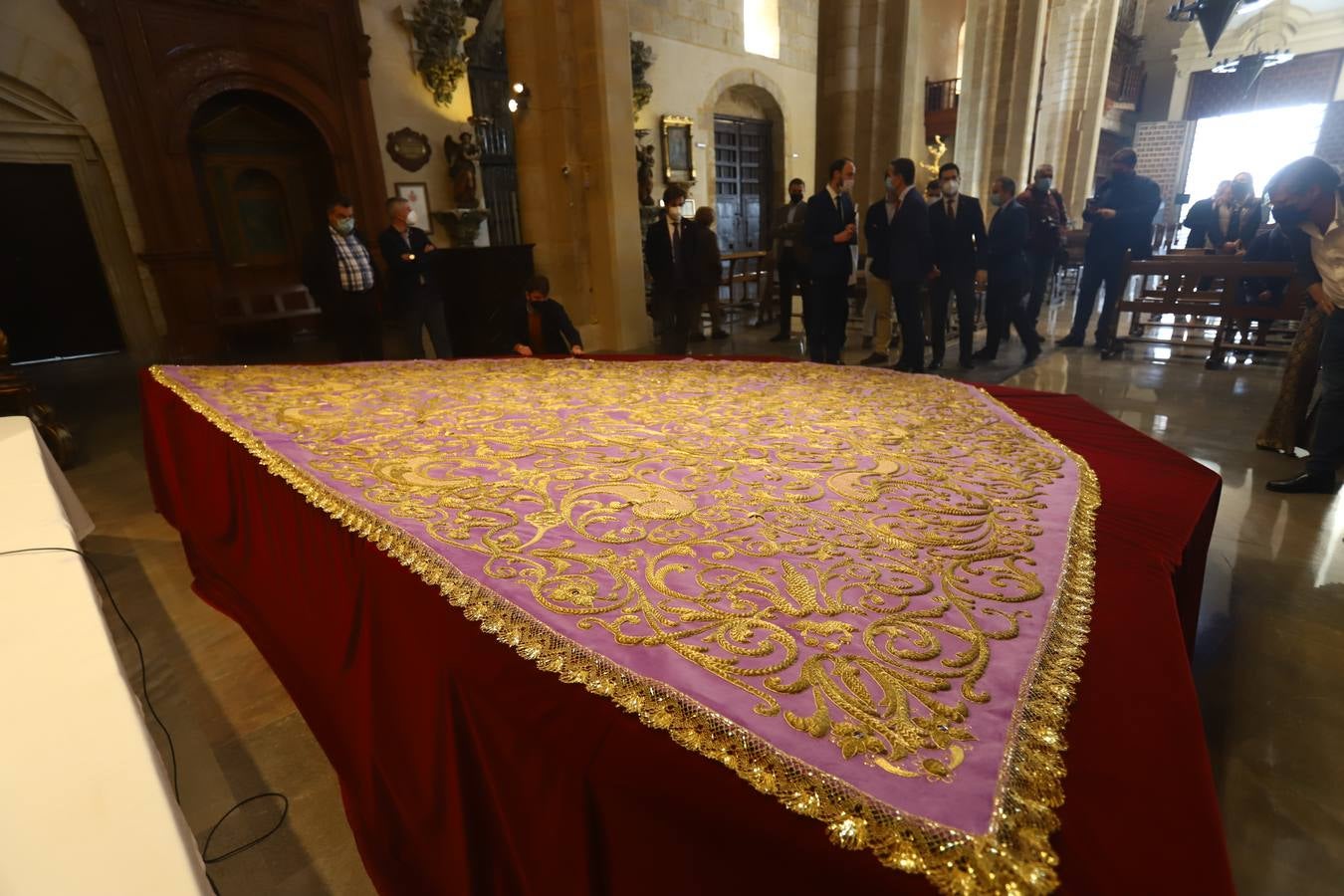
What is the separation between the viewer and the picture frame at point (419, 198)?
30.6ft

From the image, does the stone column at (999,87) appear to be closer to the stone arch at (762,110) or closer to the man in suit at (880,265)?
the stone arch at (762,110)

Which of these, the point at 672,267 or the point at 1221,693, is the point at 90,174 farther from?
the point at 1221,693

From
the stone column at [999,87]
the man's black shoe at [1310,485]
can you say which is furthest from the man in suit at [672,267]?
the stone column at [999,87]

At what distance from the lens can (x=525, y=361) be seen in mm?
3604

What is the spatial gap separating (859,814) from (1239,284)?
716 centimetres

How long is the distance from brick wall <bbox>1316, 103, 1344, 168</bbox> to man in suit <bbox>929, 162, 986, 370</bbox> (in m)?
15.4

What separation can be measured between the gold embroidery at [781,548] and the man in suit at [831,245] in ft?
10.3

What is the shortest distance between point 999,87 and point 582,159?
7.36 m

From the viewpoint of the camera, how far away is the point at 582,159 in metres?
6.90

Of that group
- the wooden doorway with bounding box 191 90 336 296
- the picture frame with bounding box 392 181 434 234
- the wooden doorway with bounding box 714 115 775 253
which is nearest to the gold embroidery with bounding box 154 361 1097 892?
the wooden doorway with bounding box 191 90 336 296

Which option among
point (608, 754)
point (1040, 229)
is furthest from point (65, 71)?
point (1040, 229)

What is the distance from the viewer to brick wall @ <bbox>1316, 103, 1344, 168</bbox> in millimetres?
14634

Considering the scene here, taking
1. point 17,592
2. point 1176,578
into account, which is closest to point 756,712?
point 1176,578

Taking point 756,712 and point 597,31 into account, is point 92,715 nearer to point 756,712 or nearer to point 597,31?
point 756,712
